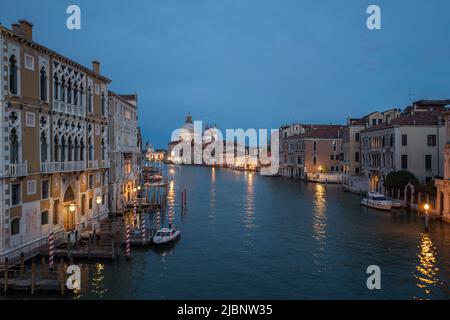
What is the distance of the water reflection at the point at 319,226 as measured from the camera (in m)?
23.4

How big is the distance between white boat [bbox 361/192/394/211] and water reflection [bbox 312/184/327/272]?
13.1 feet

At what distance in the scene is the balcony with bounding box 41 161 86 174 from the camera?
22.4 meters

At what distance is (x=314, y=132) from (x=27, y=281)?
69.0m

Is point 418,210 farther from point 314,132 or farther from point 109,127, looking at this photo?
point 314,132

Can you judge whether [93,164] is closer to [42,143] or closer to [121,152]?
[42,143]

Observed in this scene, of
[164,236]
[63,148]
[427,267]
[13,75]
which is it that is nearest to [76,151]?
[63,148]

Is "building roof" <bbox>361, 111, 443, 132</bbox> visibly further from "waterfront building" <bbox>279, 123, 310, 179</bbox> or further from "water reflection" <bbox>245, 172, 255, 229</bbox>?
"waterfront building" <bbox>279, 123, 310, 179</bbox>

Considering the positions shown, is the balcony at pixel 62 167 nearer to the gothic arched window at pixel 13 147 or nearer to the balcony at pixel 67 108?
the gothic arched window at pixel 13 147

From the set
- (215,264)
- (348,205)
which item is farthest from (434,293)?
(348,205)

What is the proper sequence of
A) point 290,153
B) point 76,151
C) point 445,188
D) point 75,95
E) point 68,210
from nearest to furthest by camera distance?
1. point 68,210
2. point 75,95
3. point 76,151
4. point 445,188
5. point 290,153

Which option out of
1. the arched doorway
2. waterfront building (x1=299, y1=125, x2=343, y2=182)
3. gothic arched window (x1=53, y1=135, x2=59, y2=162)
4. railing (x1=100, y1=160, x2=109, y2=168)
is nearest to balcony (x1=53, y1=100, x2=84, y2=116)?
gothic arched window (x1=53, y1=135, x2=59, y2=162)

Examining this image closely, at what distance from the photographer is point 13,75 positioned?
19.9 metres

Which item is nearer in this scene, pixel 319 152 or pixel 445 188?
pixel 445 188

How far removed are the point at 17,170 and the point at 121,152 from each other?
19.1 m
